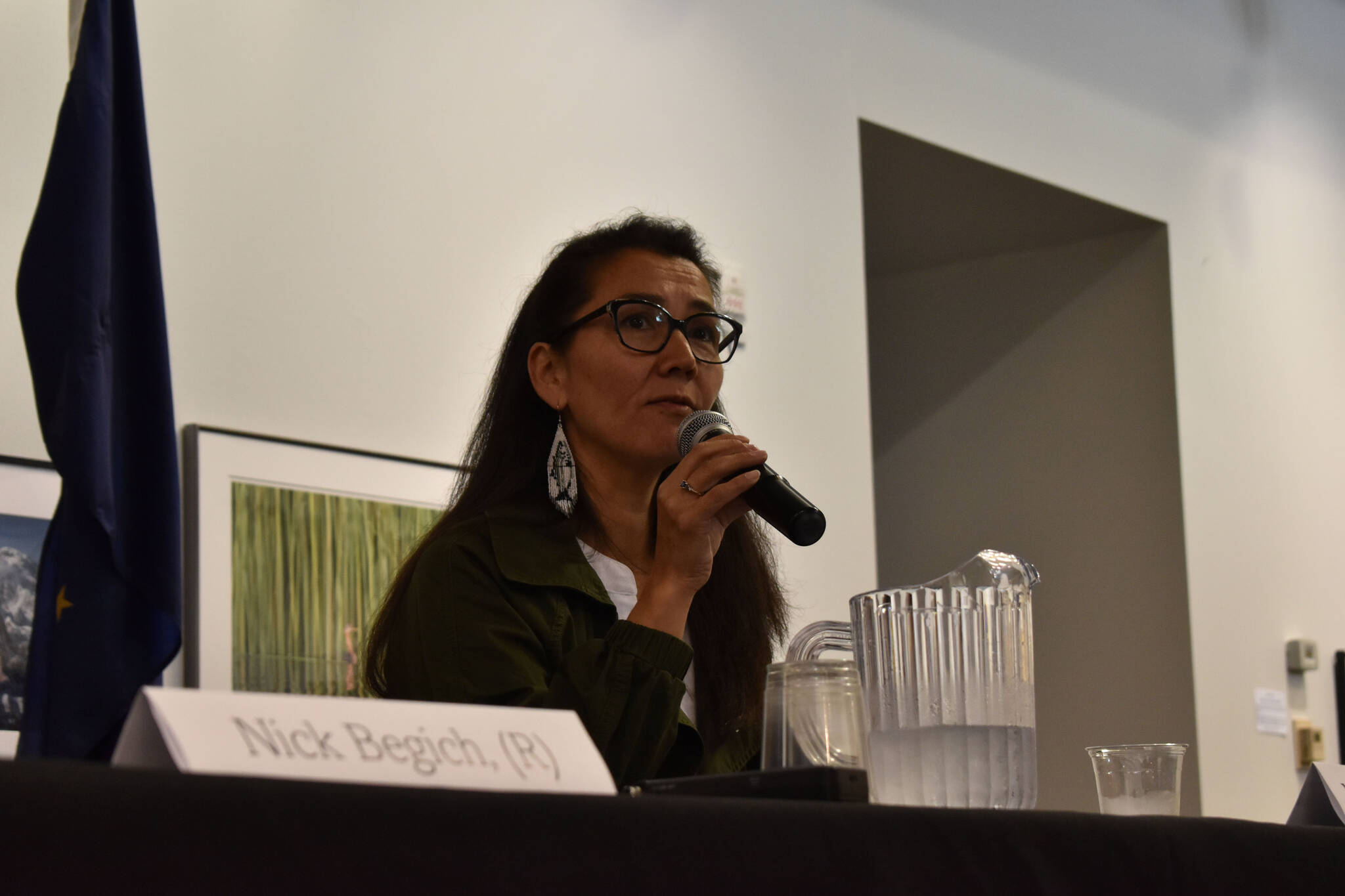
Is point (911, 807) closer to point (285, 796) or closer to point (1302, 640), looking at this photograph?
point (285, 796)

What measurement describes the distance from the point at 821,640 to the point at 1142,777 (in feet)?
0.85

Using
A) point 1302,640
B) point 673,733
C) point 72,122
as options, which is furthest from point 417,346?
point 1302,640

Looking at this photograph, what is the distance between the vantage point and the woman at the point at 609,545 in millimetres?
1329

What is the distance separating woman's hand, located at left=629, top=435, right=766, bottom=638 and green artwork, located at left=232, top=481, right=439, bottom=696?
0.97 m

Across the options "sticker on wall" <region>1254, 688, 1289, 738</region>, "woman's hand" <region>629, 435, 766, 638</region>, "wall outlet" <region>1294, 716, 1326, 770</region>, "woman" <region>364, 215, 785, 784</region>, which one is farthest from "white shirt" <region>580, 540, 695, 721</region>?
"wall outlet" <region>1294, 716, 1326, 770</region>

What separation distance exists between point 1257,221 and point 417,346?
10.1 ft

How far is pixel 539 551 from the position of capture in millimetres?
1575

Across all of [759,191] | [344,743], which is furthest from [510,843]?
[759,191]

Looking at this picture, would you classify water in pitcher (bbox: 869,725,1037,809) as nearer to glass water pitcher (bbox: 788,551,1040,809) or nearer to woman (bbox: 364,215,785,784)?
glass water pitcher (bbox: 788,551,1040,809)

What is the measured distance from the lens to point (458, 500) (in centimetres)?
179

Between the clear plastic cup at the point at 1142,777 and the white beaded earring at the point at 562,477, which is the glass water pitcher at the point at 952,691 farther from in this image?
the white beaded earring at the point at 562,477

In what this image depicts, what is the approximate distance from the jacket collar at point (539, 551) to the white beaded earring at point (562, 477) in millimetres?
34

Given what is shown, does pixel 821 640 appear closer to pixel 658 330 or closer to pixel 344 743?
pixel 344 743

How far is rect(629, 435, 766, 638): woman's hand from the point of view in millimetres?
1394
